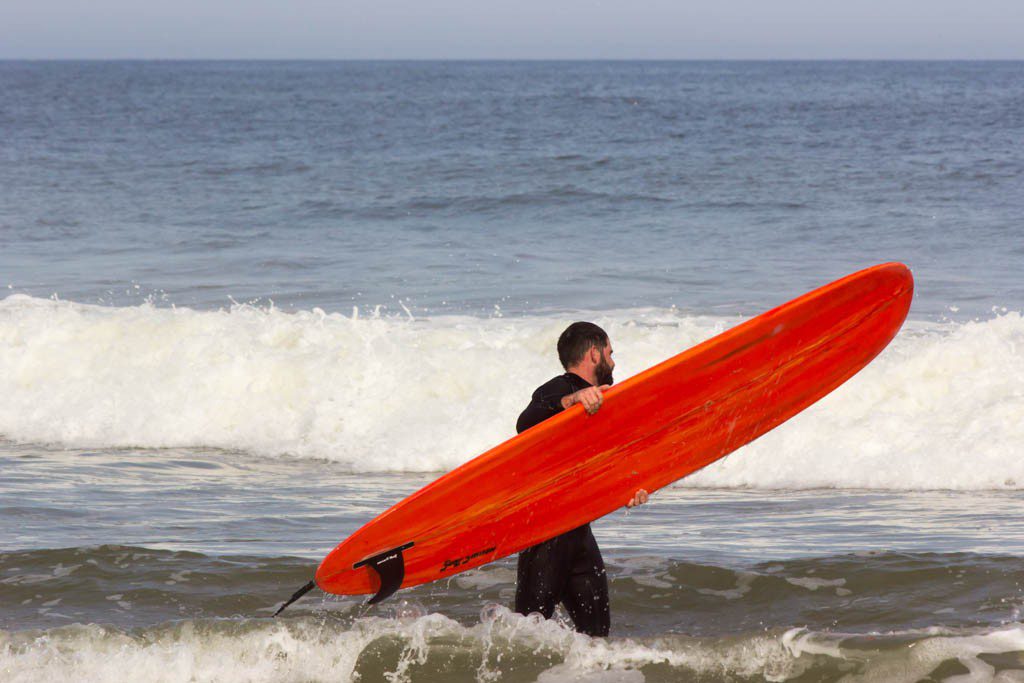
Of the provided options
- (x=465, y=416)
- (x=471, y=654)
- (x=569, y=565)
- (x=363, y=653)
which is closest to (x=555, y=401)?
(x=569, y=565)

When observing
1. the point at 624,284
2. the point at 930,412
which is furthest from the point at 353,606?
the point at 624,284

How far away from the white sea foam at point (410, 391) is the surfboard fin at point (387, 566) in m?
3.91

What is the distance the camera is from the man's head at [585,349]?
162 inches

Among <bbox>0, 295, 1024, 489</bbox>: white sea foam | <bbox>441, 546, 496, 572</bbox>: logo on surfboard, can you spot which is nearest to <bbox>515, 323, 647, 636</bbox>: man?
<bbox>441, 546, 496, 572</bbox>: logo on surfboard

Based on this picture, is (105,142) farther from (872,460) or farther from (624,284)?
(872,460)

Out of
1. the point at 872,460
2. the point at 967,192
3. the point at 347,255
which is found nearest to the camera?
the point at 872,460

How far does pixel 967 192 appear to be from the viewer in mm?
20672

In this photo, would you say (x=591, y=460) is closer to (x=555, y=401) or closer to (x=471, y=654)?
(x=555, y=401)

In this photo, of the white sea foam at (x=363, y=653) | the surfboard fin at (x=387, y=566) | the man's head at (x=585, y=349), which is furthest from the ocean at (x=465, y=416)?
the man's head at (x=585, y=349)

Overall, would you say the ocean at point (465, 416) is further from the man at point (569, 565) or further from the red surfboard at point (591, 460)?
the red surfboard at point (591, 460)

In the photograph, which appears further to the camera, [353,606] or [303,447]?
[303,447]

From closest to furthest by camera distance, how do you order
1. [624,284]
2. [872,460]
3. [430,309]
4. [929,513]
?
[929,513]
[872,460]
[430,309]
[624,284]

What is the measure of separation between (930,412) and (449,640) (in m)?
5.57

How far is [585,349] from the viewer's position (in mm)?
4152
